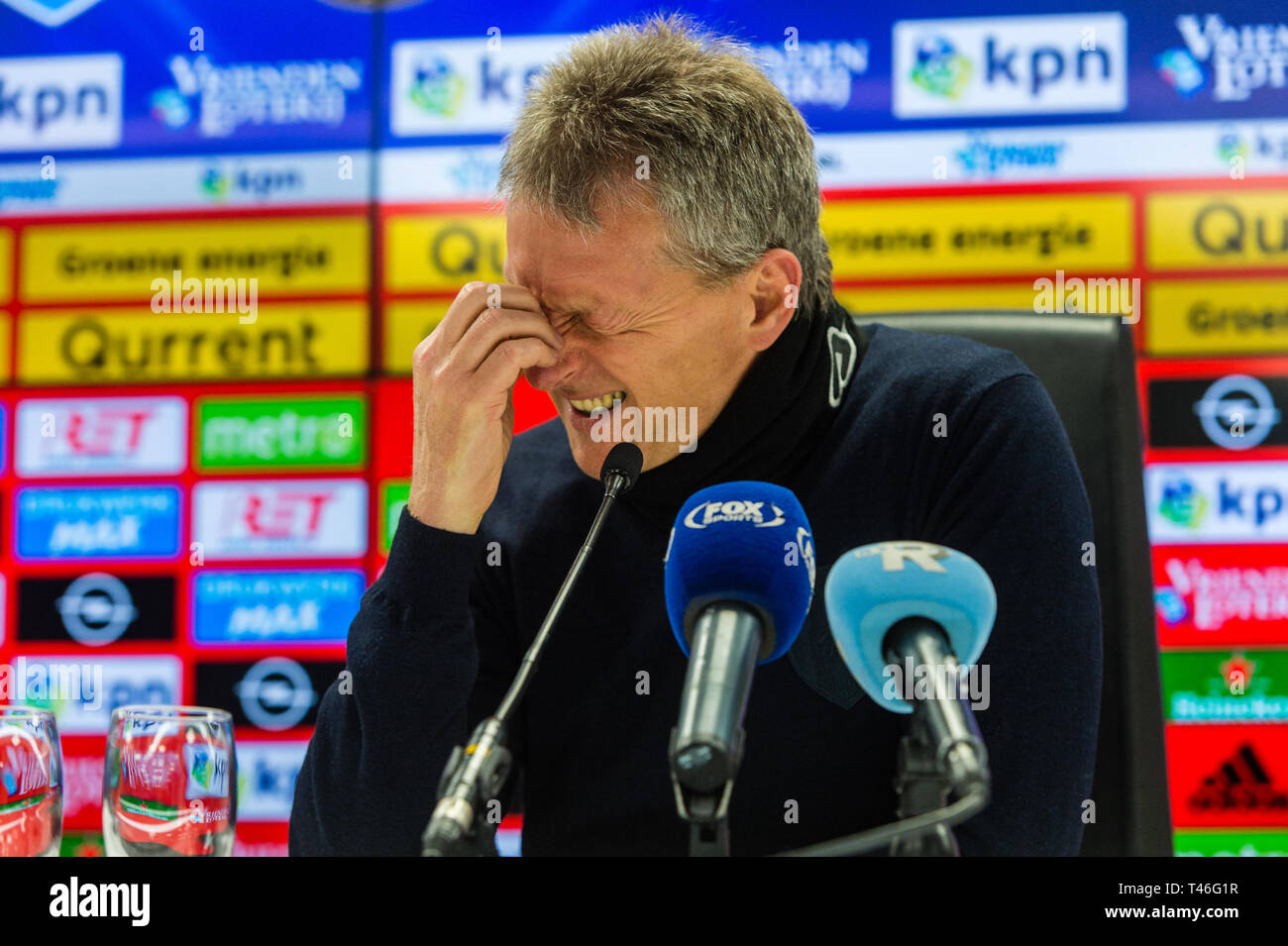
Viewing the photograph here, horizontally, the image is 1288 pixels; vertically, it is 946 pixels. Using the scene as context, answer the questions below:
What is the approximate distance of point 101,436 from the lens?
2654 millimetres

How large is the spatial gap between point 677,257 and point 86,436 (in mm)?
2022

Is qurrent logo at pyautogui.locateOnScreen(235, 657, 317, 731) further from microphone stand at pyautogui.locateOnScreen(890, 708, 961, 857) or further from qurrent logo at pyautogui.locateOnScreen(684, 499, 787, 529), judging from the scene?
microphone stand at pyautogui.locateOnScreen(890, 708, 961, 857)

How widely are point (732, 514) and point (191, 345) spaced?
2.28m

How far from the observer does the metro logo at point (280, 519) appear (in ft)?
8.41

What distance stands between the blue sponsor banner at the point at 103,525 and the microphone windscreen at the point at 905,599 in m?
2.36

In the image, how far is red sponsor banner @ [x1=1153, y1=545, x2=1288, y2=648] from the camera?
7.66 ft

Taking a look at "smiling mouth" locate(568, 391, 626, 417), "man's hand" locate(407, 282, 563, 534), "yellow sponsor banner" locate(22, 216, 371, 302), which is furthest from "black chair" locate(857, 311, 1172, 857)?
"yellow sponsor banner" locate(22, 216, 371, 302)

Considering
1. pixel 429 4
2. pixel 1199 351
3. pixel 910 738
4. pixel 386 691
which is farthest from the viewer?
pixel 429 4

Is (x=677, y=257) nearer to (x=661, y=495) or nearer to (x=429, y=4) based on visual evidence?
(x=661, y=495)

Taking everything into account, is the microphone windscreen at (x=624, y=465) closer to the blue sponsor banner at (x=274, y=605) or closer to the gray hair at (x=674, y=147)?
the gray hair at (x=674, y=147)

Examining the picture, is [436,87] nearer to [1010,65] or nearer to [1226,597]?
[1010,65]
